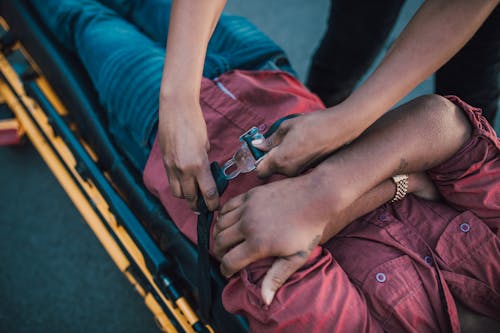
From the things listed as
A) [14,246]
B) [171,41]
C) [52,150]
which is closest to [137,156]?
[171,41]

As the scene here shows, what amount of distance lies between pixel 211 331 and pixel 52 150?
925mm

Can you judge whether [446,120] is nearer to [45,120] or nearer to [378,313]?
[378,313]

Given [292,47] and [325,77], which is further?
[292,47]

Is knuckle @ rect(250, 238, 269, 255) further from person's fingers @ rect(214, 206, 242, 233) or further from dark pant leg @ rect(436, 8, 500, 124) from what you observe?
dark pant leg @ rect(436, 8, 500, 124)

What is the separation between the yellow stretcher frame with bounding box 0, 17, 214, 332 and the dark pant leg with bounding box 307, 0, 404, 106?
0.95 meters

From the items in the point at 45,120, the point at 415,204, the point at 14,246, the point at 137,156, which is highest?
the point at 45,120

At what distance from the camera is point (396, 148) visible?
2.83ft

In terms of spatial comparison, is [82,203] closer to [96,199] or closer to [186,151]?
[96,199]

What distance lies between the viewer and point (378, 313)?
0.84 metres

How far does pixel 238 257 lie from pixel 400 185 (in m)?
0.41

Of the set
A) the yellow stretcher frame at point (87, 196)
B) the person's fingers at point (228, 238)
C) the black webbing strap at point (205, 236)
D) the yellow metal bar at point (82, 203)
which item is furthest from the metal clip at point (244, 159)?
the yellow metal bar at point (82, 203)

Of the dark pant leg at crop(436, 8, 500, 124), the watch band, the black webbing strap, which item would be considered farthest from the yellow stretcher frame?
the dark pant leg at crop(436, 8, 500, 124)

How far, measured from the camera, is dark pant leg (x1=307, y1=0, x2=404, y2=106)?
1.44 metres

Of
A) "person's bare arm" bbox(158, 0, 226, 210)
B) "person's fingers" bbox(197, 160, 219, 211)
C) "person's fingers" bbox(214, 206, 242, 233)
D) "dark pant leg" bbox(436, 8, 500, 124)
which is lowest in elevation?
"dark pant leg" bbox(436, 8, 500, 124)
